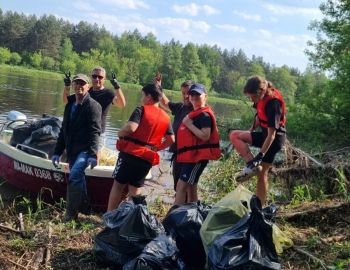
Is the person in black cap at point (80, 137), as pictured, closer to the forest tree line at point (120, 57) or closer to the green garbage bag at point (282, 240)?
the green garbage bag at point (282, 240)

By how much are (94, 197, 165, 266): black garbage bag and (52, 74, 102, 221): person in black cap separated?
1.45 m

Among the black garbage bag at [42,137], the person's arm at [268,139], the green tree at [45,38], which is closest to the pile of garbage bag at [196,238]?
the person's arm at [268,139]

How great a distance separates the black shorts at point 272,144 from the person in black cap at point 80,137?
1.87 m

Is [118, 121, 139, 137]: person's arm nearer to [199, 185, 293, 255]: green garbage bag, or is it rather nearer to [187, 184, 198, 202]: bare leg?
[187, 184, 198, 202]: bare leg

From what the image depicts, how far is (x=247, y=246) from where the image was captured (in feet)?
11.8

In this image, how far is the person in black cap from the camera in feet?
18.1

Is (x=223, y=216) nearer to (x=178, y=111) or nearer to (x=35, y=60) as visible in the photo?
(x=178, y=111)

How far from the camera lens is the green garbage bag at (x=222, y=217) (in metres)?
3.85

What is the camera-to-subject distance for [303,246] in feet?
15.3

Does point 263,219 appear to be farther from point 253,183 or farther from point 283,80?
point 283,80

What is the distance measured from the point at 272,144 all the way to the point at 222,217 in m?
1.69

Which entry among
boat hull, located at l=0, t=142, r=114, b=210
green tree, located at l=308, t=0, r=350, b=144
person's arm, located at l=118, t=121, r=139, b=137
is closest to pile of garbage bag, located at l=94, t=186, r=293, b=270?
person's arm, located at l=118, t=121, r=139, b=137

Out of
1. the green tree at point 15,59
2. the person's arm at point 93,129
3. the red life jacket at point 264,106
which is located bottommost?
the green tree at point 15,59

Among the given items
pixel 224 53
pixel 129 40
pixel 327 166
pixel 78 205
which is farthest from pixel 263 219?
pixel 224 53
